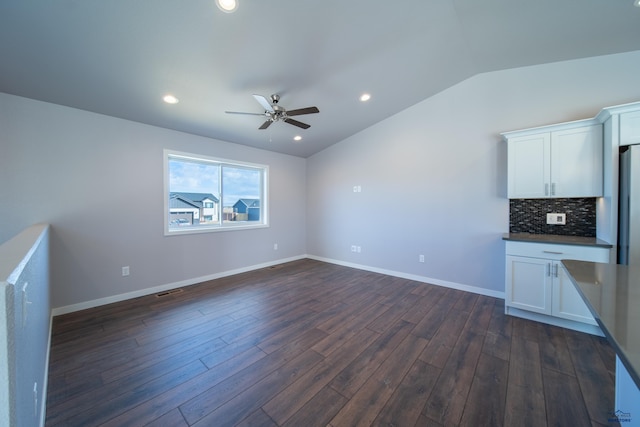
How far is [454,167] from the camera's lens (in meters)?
3.71

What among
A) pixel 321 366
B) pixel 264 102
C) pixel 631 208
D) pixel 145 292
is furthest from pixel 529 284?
pixel 145 292

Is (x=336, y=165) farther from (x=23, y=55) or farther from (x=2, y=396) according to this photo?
(x=2, y=396)

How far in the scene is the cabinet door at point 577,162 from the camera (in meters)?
2.56

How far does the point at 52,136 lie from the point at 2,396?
342 centimetres

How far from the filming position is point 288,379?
182cm

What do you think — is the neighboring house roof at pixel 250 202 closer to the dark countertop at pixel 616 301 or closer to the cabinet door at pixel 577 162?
the dark countertop at pixel 616 301

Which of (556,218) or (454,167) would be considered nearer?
(556,218)

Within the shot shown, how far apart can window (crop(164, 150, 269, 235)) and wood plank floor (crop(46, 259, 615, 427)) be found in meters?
1.46

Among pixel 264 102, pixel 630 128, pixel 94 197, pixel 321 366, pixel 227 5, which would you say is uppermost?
pixel 227 5

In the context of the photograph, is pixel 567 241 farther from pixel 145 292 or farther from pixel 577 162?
pixel 145 292

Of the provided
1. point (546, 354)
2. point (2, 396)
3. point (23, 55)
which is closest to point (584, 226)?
point (546, 354)

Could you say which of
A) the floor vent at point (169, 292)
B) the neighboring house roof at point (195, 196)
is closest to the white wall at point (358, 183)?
the floor vent at point (169, 292)

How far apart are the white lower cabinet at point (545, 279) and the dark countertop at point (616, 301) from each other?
1.58 metres

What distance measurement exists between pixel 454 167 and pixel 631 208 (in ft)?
6.05
